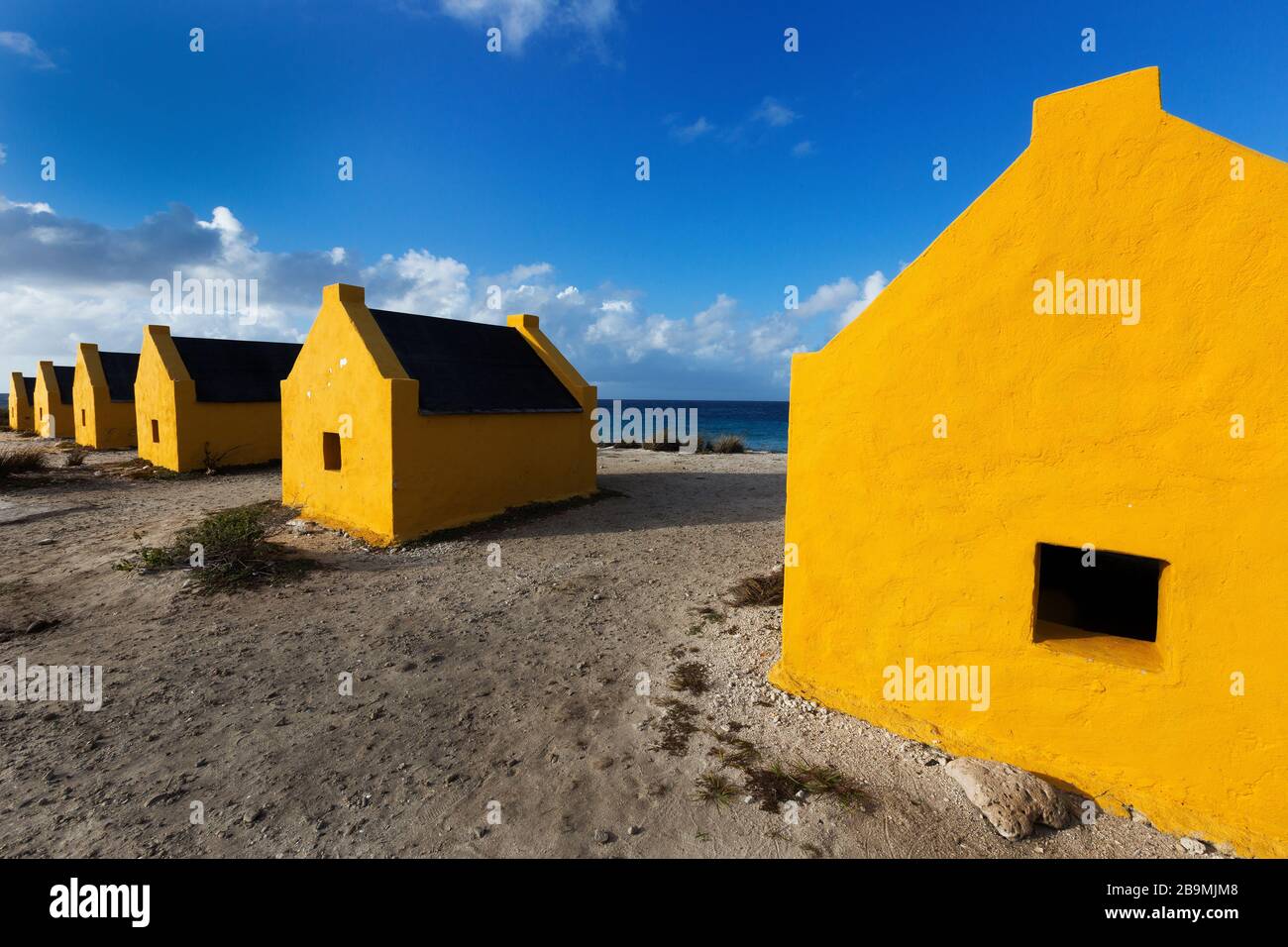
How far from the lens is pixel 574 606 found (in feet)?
27.9

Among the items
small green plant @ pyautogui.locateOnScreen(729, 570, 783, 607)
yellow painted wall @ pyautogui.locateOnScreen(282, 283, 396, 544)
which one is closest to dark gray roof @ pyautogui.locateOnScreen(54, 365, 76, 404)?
yellow painted wall @ pyautogui.locateOnScreen(282, 283, 396, 544)

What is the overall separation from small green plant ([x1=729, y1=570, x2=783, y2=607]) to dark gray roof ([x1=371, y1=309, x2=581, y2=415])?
6660 millimetres

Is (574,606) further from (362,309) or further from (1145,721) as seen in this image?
(362,309)

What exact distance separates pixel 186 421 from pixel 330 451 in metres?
10.6

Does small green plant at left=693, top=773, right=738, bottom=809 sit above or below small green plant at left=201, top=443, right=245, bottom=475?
below

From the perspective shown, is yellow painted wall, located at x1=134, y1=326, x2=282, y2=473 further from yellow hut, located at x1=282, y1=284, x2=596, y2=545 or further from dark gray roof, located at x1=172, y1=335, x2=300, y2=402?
yellow hut, located at x1=282, y1=284, x2=596, y2=545

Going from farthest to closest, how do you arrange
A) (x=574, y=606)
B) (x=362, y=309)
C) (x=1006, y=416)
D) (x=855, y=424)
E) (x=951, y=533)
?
(x=362, y=309), (x=574, y=606), (x=855, y=424), (x=951, y=533), (x=1006, y=416)

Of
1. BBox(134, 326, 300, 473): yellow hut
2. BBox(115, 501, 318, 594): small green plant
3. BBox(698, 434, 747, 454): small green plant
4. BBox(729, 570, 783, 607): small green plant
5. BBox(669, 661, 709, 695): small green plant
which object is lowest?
BBox(669, 661, 709, 695): small green plant

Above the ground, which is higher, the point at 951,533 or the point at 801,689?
the point at 951,533

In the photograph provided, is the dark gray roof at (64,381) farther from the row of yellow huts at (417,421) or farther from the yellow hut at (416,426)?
the yellow hut at (416,426)

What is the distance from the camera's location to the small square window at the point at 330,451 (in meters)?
13.0

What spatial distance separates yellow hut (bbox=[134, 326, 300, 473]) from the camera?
19922 millimetres

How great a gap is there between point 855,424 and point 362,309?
1104 centimetres
